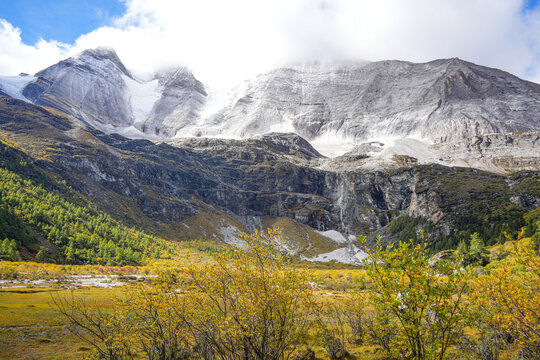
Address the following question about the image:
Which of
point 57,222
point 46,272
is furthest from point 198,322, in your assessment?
point 57,222

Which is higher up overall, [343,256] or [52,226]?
[343,256]

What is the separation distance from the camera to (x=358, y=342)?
92.1 ft

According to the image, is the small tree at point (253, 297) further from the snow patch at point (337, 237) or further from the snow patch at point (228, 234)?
the snow patch at point (337, 237)

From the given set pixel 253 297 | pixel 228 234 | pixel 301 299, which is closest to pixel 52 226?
pixel 228 234

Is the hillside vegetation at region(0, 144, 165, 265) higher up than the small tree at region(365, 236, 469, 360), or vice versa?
the small tree at region(365, 236, 469, 360)

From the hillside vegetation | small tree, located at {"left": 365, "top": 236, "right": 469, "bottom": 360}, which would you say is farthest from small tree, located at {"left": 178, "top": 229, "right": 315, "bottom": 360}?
the hillside vegetation

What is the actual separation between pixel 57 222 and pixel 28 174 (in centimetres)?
5199

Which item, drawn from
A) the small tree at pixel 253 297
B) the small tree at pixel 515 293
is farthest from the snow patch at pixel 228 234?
the small tree at pixel 515 293

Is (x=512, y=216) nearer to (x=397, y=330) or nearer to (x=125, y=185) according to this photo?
(x=397, y=330)

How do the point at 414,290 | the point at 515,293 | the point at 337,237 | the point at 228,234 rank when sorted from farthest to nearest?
1. the point at 337,237
2. the point at 228,234
3. the point at 515,293
4. the point at 414,290

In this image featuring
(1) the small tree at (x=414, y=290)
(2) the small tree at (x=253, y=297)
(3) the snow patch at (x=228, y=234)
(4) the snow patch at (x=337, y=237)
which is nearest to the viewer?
(1) the small tree at (x=414, y=290)

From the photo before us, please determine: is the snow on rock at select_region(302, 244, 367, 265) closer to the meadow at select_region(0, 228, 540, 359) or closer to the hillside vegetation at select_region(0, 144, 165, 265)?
the hillside vegetation at select_region(0, 144, 165, 265)

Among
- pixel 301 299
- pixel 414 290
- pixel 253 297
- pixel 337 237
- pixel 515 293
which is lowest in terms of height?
pixel 253 297

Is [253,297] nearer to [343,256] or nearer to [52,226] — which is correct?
[52,226]
